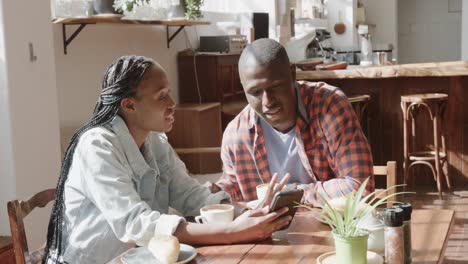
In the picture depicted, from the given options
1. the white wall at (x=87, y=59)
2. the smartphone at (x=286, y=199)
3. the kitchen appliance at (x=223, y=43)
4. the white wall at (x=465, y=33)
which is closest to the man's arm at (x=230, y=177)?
the smartphone at (x=286, y=199)

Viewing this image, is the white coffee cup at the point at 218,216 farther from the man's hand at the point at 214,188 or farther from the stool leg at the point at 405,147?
the stool leg at the point at 405,147

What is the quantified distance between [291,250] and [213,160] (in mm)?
3410

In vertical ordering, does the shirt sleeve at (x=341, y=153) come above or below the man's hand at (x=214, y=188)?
above

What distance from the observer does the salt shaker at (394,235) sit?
1.45 m

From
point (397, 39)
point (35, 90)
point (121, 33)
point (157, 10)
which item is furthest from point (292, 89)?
point (397, 39)

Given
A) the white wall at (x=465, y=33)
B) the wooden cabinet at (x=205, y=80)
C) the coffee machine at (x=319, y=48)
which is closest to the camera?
the wooden cabinet at (x=205, y=80)

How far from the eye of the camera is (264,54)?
2.17 meters

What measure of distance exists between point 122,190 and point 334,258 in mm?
586

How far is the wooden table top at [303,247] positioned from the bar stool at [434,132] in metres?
3.21

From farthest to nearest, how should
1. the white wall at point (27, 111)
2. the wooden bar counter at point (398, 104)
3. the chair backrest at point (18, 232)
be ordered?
the wooden bar counter at point (398, 104), the white wall at point (27, 111), the chair backrest at point (18, 232)

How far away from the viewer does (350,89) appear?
17.9 feet

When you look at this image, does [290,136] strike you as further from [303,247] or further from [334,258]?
[334,258]

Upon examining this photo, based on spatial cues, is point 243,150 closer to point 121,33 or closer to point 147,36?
point 121,33

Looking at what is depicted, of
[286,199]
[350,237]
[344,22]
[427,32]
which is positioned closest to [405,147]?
[286,199]
